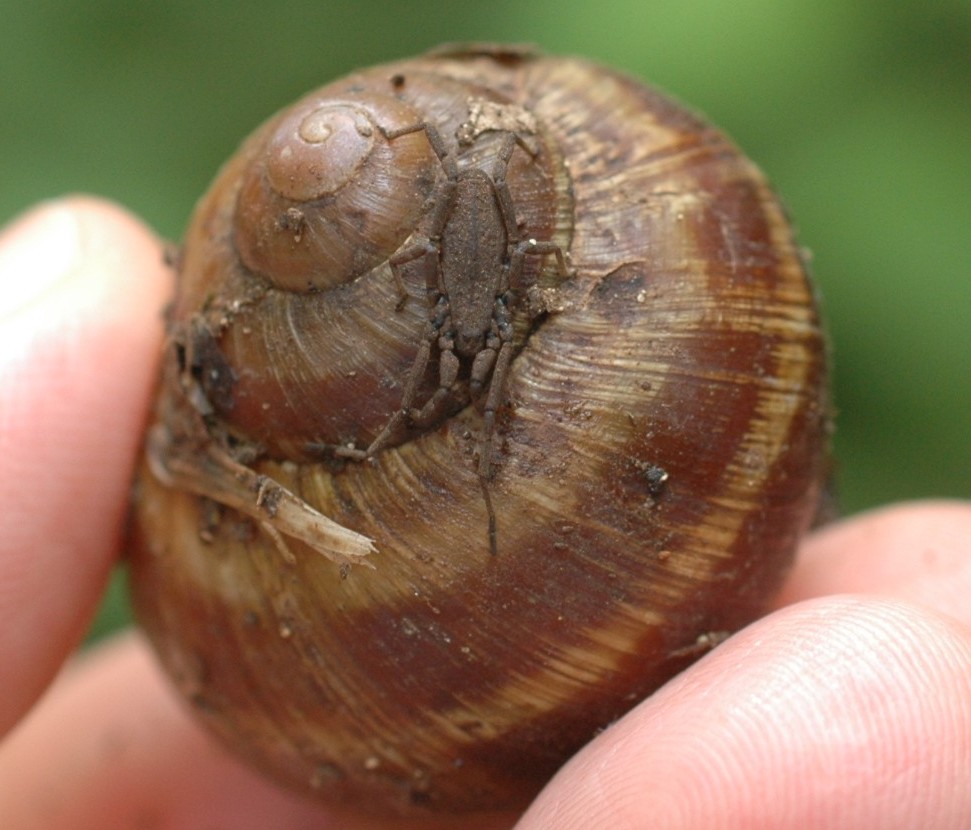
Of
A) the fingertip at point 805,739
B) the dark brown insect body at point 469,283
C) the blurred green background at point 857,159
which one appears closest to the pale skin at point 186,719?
the fingertip at point 805,739

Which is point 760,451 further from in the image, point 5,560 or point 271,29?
point 271,29

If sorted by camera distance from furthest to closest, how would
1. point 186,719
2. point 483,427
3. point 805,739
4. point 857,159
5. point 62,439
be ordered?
point 857,159 < point 186,719 < point 62,439 < point 483,427 < point 805,739

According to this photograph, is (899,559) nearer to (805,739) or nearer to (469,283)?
(805,739)

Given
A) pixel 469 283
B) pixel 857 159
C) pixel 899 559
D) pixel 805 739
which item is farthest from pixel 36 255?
pixel 857 159

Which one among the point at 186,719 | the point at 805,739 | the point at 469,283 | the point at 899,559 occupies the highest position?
the point at 469,283

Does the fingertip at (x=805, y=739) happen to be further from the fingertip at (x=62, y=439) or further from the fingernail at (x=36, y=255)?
the fingernail at (x=36, y=255)

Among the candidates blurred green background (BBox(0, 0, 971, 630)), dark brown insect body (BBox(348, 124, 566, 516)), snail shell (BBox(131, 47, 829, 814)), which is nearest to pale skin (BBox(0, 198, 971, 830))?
snail shell (BBox(131, 47, 829, 814))

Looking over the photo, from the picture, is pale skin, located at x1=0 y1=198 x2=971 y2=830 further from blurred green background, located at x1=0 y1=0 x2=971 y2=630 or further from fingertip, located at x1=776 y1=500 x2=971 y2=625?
blurred green background, located at x1=0 y1=0 x2=971 y2=630

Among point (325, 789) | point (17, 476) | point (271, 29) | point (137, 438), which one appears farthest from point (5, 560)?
point (271, 29)
